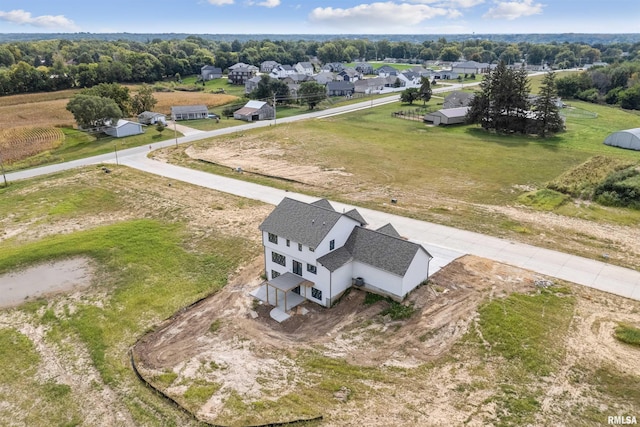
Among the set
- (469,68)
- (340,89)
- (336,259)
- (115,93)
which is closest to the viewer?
(336,259)

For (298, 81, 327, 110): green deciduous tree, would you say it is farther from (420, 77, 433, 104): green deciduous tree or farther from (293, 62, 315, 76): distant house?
(293, 62, 315, 76): distant house

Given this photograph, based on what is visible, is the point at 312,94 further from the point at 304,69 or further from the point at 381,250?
the point at 304,69

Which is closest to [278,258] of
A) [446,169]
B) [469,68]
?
[446,169]

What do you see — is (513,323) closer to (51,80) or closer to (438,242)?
(438,242)

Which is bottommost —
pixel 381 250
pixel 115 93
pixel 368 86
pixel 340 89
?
pixel 381 250

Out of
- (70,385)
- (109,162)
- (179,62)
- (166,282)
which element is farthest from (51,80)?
(70,385)
